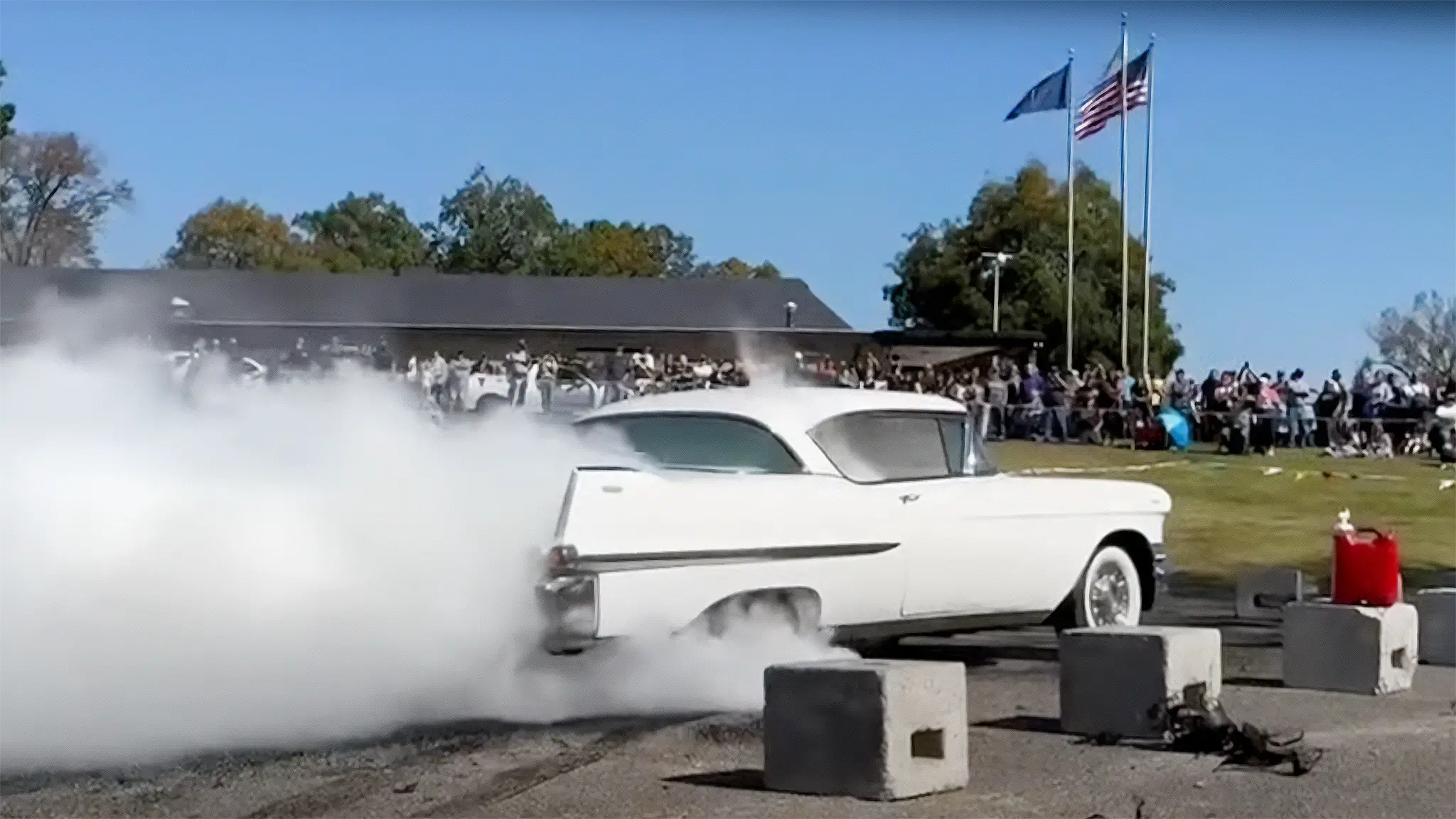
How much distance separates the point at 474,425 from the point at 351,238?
82.5m

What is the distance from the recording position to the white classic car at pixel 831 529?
912 cm

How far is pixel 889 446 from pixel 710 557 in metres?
1.71

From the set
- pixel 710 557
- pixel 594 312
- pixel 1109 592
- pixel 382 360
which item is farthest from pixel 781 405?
pixel 594 312

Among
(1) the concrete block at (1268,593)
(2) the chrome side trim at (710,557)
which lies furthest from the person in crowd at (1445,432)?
(2) the chrome side trim at (710,557)

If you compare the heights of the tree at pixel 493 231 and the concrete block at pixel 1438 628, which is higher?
the tree at pixel 493 231

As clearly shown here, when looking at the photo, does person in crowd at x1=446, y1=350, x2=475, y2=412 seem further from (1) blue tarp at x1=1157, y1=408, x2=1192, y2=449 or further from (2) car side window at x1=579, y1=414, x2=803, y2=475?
(1) blue tarp at x1=1157, y1=408, x2=1192, y2=449

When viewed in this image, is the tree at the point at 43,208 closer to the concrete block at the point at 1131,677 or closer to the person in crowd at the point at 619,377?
the person in crowd at the point at 619,377

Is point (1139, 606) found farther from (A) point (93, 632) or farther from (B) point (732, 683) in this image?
(A) point (93, 632)

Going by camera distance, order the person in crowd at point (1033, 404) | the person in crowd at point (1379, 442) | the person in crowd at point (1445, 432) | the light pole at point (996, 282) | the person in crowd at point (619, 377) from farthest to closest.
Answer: the light pole at point (996, 282) < the person in crowd at point (1033, 404) < the person in crowd at point (1379, 442) < the person in crowd at point (1445, 432) < the person in crowd at point (619, 377)

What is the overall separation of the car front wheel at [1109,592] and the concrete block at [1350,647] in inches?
51.2

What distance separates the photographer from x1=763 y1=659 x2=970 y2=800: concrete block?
24.1 feet

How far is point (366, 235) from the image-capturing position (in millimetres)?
92000

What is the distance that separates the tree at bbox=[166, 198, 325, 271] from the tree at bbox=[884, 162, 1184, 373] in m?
25.5

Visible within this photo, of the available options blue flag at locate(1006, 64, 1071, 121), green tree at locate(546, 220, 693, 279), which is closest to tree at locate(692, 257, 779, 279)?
green tree at locate(546, 220, 693, 279)
